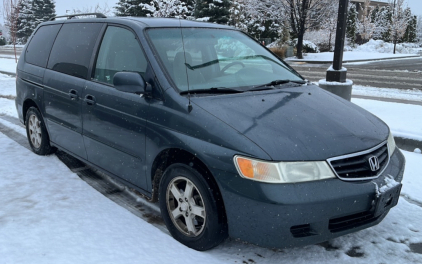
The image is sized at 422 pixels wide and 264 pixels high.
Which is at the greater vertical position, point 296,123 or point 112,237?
point 296,123

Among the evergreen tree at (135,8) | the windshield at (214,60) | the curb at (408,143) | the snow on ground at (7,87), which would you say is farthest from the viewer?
the evergreen tree at (135,8)

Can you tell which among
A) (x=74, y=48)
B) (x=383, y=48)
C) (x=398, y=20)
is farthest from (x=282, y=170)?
(x=398, y=20)

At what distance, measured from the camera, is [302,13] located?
28.2 m

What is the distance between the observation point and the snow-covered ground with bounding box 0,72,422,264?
291cm

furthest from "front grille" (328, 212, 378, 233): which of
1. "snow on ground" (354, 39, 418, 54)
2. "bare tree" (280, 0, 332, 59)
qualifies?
"snow on ground" (354, 39, 418, 54)

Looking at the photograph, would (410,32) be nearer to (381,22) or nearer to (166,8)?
(381,22)

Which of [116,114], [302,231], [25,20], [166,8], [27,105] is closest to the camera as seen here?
[302,231]

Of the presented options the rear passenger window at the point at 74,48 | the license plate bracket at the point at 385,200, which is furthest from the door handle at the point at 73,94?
the license plate bracket at the point at 385,200

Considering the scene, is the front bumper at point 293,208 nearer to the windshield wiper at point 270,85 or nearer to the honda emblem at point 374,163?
the honda emblem at point 374,163

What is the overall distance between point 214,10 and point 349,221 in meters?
25.8

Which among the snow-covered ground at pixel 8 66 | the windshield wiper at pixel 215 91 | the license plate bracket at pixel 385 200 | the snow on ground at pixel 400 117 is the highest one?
the windshield wiper at pixel 215 91

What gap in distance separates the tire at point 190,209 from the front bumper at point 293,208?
0.13 meters

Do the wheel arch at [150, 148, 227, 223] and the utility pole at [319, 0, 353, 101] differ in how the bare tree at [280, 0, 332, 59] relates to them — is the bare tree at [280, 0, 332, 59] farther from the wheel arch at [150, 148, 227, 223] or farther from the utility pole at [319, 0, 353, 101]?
the wheel arch at [150, 148, 227, 223]

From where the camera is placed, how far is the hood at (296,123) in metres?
2.75
